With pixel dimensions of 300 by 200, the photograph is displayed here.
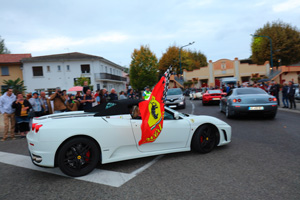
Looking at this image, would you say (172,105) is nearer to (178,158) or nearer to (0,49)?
(178,158)

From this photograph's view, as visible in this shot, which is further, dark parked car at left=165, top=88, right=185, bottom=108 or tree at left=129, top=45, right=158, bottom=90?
tree at left=129, top=45, right=158, bottom=90

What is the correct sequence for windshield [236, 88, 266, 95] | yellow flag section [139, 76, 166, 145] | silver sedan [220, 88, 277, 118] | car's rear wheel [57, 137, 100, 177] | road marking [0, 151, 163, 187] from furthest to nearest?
windshield [236, 88, 266, 95], silver sedan [220, 88, 277, 118], yellow flag section [139, 76, 166, 145], car's rear wheel [57, 137, 100, 177], road marking [0, 151, 163, 187]

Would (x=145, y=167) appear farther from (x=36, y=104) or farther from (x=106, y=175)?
(x=36, y=104)

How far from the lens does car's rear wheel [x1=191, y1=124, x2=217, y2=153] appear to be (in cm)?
435

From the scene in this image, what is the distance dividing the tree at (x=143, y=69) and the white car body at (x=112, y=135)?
3420 cm

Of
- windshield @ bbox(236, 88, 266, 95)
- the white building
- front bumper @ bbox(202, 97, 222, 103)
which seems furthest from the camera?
the white building

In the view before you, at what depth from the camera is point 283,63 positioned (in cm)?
4434

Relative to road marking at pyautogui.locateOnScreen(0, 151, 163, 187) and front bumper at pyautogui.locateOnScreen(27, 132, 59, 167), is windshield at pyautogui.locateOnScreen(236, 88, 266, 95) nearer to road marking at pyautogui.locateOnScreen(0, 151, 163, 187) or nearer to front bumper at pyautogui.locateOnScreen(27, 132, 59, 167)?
road marking at pyautogui.locateOnScreen(0, 151, 163, 187)

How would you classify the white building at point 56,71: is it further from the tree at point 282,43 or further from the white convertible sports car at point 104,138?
the tree at point 282,43

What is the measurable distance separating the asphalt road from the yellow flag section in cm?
54

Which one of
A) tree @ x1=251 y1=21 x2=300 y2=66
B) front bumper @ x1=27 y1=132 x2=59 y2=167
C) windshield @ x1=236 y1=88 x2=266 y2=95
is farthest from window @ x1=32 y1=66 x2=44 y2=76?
tree @ x1=251 y1=21 x2=300 y2=66

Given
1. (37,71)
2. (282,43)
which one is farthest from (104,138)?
Answer: (282,43)

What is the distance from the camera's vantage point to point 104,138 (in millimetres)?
3555

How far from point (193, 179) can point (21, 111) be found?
6317 millimetres
